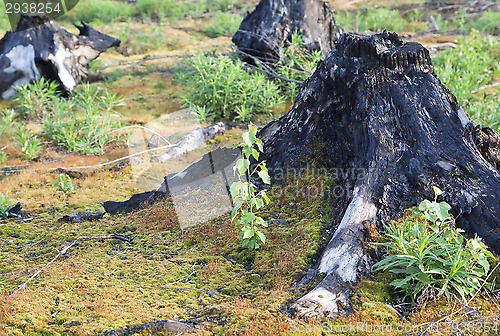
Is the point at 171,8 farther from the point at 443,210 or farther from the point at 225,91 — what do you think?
the point at 443,210

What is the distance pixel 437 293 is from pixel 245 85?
600cm

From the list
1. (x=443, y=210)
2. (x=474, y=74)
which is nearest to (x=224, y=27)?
(x=474, y=74)

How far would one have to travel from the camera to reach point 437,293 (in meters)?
2.61

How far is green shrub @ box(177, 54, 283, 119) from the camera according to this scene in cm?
775

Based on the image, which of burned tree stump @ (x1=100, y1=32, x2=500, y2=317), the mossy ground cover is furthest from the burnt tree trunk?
the mossy ground cover

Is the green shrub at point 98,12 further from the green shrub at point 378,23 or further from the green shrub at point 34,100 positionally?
the green shrub at point 378,23

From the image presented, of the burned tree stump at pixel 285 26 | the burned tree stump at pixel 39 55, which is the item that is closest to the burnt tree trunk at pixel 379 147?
the burned tree stump at pixel 285 26

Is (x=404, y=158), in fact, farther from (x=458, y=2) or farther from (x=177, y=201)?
(x=458, y=2)

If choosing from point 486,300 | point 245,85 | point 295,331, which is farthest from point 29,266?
point 245,85

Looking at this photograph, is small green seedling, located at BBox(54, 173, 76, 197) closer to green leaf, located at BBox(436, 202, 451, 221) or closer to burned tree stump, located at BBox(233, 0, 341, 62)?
green leaf, located at BBox(436, 202, 451, 221)

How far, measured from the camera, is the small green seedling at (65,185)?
5.37m

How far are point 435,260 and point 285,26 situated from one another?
26.6 feet

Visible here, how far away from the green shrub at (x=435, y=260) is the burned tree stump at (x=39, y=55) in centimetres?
896

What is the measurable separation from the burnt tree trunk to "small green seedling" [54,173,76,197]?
302 centimetres
